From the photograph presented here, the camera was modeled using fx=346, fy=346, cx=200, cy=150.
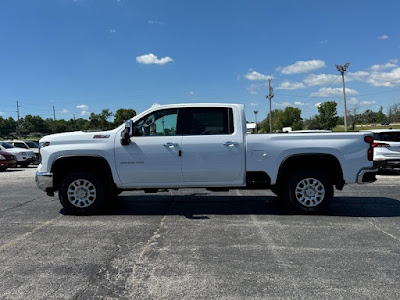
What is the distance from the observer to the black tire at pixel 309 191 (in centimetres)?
628

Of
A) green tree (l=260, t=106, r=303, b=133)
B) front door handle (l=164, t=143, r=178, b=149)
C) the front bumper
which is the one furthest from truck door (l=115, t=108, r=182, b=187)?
green tree (l=260, t=106, r=303, b=133)

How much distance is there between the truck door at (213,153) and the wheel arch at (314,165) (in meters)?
0.82

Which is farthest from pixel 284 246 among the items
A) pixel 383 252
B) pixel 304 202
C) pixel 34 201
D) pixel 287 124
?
pixel 287 124

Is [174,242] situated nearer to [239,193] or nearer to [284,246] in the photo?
[284,246]

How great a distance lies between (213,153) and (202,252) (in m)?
2.17

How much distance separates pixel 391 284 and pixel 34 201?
25.0 ft

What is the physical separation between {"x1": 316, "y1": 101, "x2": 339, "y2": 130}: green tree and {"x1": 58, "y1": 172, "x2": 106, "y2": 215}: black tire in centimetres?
9023

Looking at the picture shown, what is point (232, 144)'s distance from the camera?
20.5 ft

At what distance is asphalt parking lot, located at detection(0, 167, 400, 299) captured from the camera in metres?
3.46

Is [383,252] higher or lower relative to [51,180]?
lower

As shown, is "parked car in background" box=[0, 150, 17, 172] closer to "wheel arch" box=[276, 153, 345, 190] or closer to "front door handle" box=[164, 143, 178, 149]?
"front door handle" box=[164, 143, 178, 149]

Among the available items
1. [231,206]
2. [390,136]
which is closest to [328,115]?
[390,136]

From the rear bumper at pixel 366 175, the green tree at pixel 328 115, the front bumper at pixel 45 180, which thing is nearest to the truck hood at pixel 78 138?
the front bumper at pixel 45 180

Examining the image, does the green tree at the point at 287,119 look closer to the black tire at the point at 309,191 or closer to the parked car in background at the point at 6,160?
the parked car in background at the point at 6,160
